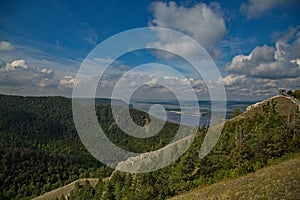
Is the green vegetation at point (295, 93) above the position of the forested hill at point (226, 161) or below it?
above

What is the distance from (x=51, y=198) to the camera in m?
155

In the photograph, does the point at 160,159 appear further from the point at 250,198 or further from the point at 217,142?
the point at 250,198

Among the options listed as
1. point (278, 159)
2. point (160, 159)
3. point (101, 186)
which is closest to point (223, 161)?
point (278, 159)

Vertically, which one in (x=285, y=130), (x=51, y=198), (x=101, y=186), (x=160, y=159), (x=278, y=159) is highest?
(x=285, y=130)

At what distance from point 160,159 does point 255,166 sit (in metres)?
39.0

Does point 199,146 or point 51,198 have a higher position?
point 199,146

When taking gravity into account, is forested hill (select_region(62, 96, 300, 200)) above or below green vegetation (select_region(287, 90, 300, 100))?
below

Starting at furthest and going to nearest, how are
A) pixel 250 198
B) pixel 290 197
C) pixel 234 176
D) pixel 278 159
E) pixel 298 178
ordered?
pixel 278 159 < pixel 234 176 < pixel 298 178 < pixel 250 198 < pixel 290 197

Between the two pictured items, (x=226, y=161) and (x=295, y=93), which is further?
(x=295, y=93)

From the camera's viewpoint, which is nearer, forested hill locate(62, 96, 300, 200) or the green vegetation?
forested hill locate(62, 96, 300, 200)

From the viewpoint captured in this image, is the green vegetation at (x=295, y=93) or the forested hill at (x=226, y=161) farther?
the green vegetation at (x=295, y=93)

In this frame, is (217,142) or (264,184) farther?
(217,142)

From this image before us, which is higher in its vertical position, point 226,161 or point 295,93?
point 295,93

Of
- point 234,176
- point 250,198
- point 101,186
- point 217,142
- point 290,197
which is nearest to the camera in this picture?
point 290,197
